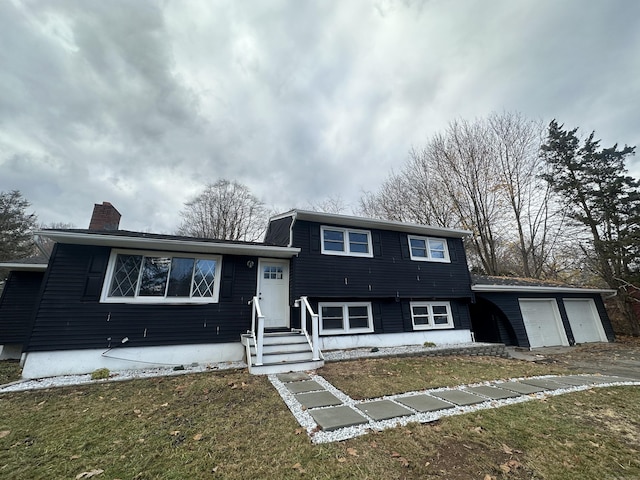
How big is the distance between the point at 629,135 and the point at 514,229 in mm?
8046

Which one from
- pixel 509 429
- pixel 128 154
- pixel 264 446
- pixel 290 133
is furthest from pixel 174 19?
pixel 509 429

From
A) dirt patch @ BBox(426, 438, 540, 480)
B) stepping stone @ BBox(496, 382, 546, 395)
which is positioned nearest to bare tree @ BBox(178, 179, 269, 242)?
stepping stone @ BBox(496, 382, 546, 395)

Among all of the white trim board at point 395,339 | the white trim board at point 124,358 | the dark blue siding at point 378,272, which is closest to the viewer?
the white trim board at point 124,358

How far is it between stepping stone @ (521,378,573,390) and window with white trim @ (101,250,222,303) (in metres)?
8.32

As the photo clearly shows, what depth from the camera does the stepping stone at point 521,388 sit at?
4.90 metres

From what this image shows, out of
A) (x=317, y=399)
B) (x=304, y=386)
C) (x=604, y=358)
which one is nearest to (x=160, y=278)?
(x=304, y=386)

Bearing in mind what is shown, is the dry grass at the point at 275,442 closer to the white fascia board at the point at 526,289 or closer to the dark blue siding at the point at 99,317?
the dark blue siding at the point at 99,317

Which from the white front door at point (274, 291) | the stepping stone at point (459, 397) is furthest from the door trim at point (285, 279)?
the stepping stone at point (459, 397)

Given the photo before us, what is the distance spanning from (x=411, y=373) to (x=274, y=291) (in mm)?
4740

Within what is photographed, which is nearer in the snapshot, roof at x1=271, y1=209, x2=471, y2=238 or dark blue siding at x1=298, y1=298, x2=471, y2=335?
roof at x1=271, y1=209, x2=471, y2=238

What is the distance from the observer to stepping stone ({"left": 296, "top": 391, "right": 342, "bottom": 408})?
166 inches

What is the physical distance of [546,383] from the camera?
5.48 meters

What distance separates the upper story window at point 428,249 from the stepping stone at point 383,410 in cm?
726

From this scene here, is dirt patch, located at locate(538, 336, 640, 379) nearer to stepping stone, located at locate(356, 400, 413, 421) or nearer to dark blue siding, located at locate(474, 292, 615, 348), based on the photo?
dark blue siding, located at locate(474, 292, 615, 348)
